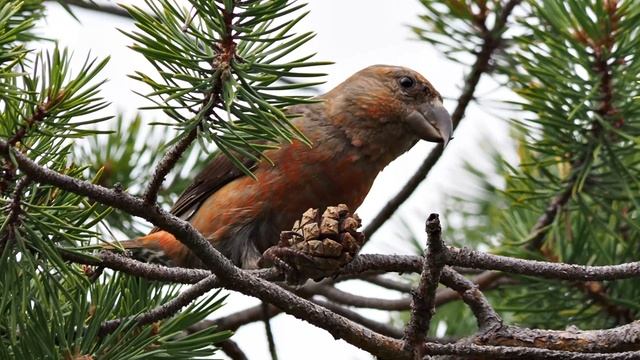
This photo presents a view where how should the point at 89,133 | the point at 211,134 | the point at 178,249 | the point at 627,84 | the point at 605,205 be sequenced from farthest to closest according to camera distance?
1. the point at 178,249
2. the point at 605,205
3. the point at 627,84
4. the point at 89,133
5. the point at 211,134

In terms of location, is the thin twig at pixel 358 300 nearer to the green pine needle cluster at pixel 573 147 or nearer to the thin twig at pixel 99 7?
the green pine needle cluster at pixel 573 147

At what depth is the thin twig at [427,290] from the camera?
191cm

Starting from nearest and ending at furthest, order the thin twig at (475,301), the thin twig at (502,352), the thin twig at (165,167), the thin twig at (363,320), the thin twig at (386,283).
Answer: the thin twig at (165,167), the thin twig at (502,352), the thin twig at (475,301), the thin twig at (363,320), the thin twig at (386,283)

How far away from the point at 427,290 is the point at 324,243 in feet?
0.78

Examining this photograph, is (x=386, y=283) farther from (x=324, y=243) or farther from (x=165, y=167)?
(x=165, y=167)

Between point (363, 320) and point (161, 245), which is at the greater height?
point (161, 245)

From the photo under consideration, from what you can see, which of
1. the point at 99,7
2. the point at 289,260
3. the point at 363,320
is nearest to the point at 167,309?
the point at 289,260

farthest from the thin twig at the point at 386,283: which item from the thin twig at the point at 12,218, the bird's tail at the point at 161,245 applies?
the thin twig at the point at 12,218

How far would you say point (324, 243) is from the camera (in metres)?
2.11

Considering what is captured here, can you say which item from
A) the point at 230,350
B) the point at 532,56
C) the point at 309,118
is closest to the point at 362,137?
the point at 309,118

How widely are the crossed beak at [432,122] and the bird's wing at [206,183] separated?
1.89 ft

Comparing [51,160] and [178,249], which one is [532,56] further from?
[51,160]

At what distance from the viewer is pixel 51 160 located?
210 centimetres

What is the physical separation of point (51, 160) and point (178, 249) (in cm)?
137
